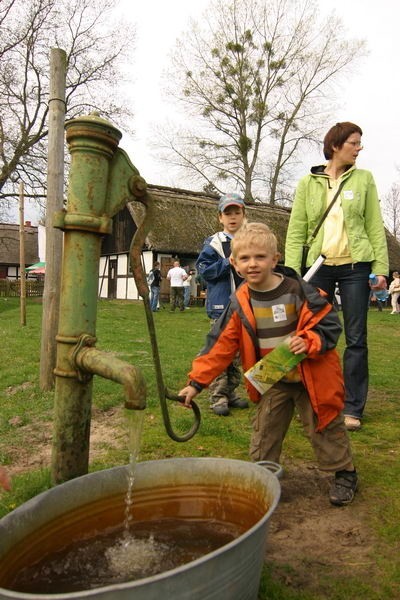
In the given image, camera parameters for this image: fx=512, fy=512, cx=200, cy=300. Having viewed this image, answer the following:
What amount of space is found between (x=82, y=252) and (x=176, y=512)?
3.38 feet

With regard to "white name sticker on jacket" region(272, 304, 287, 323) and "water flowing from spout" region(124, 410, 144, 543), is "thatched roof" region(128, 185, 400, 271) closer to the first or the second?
"white name sticker on jacket" region(272, 304, 287, 323)

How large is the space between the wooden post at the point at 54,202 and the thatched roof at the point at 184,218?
17708mm

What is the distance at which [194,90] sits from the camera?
28.2m

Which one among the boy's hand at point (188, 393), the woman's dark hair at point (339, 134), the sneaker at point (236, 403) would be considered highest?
the woman's dark hair at point (339, 134)

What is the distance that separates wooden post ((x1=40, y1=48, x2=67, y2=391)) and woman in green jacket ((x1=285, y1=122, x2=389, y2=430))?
1958 millimetres

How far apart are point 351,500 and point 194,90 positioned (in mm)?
28769

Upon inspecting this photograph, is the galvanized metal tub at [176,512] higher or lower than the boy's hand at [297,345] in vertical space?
lower

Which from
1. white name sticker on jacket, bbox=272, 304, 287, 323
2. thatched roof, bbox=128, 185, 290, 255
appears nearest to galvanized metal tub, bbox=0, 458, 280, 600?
white name sticker on jacket, bbox=272, 304, 287, 323

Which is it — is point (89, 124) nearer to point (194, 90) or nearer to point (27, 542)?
point (27, 542)

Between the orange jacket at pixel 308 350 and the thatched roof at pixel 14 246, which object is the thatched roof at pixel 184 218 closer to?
the thatched roof at pixel 14 246

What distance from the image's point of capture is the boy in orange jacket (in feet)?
7.43

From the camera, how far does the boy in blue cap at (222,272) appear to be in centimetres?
374

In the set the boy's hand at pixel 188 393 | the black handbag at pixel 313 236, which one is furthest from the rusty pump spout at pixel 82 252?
the black handbag at pixel 313 236

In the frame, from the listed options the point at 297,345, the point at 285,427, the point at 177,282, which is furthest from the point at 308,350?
the point at 177,282
